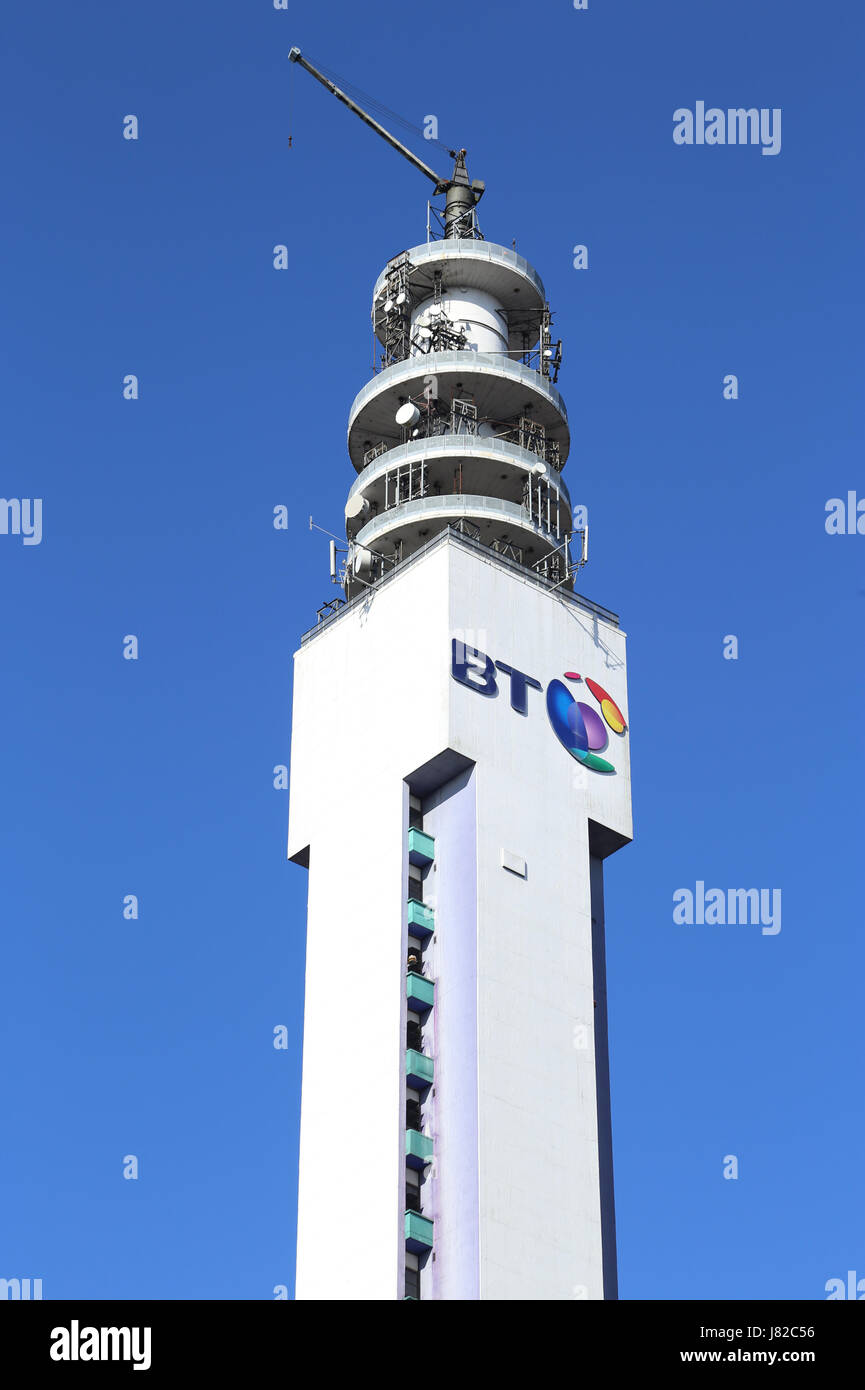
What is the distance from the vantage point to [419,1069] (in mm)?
79688

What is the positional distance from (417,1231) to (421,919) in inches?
480

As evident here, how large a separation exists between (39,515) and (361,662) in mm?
14524

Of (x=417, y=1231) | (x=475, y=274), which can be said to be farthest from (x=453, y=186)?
(x=417, y=1231)

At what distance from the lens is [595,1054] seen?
83.8 metres

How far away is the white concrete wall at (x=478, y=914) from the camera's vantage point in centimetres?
7712

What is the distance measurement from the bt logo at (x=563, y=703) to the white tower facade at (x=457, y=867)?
0.11m

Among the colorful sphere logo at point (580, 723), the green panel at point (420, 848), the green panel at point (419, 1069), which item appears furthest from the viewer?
the colorful sphere logo at point (580, 723)

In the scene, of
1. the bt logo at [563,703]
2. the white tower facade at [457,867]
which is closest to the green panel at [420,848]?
the white tower facade at [457,867]

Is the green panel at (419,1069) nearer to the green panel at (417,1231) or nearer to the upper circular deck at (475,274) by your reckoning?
the green panel at (417,1231)

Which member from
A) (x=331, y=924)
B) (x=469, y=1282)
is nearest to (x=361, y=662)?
(x=331, y=924)

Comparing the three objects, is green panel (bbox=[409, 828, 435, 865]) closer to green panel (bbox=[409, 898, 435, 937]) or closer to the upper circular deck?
green panel (bbox=[409, 898, 435, 937])

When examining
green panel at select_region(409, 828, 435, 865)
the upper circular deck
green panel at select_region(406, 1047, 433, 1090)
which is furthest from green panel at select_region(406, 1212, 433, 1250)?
the upper circular deck

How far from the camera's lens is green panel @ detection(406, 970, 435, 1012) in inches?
3194

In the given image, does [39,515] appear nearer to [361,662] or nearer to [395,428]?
[361,662]
